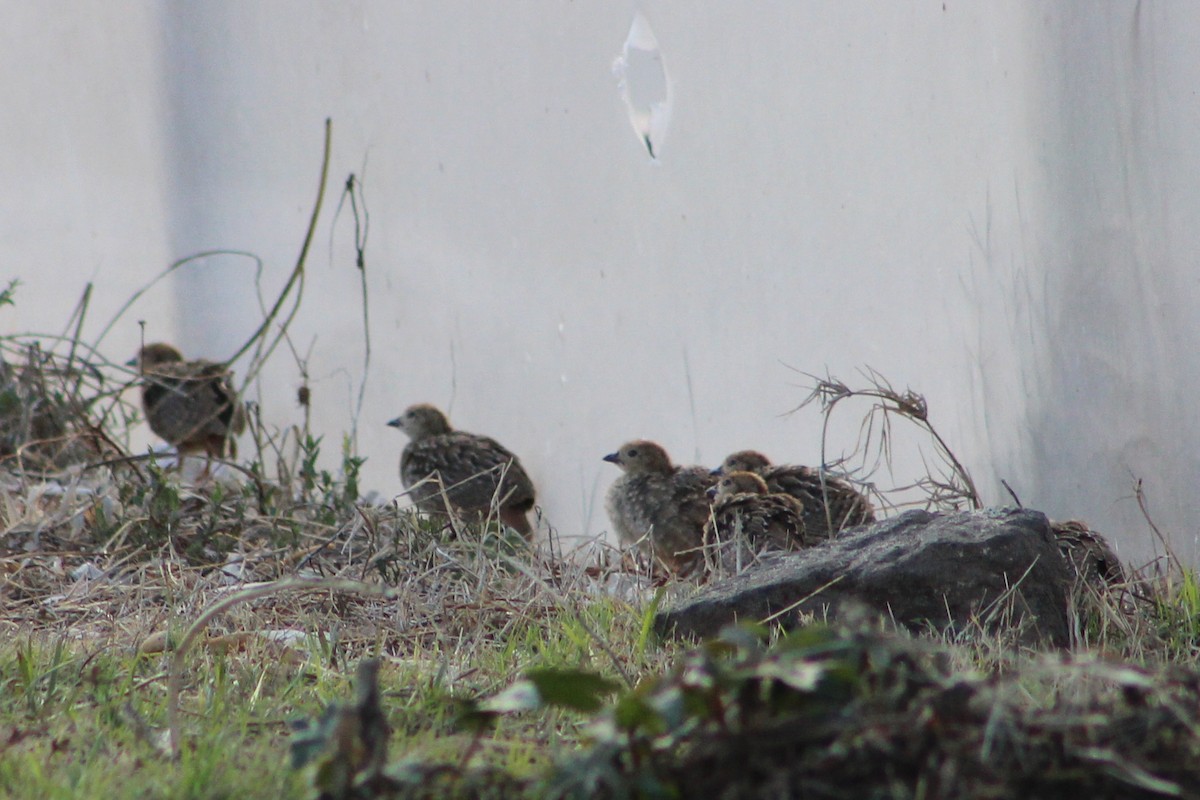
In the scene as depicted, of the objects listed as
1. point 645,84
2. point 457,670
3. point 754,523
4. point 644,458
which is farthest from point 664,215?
point 457,670

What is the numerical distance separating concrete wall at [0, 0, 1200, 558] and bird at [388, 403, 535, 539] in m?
0.44

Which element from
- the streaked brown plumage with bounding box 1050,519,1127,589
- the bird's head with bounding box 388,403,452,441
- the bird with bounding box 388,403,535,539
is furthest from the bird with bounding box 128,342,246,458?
the streaked brown plumage with bounding box 1050,519,1127,589

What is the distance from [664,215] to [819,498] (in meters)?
1.63

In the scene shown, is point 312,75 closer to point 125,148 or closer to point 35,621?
point 125,148

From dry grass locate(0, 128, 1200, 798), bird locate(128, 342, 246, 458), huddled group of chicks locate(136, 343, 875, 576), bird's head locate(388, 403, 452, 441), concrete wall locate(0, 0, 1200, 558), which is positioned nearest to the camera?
dry grass locate(0, 128, 1200, 798)

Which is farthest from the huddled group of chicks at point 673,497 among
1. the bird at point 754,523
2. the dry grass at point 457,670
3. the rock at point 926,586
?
the rock at point 926,586

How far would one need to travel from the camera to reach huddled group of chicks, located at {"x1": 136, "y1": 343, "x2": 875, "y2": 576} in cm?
471

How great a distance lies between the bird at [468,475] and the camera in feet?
19.8

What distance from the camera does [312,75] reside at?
324 inches


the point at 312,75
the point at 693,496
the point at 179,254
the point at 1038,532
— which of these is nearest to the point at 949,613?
the point at 1038,532

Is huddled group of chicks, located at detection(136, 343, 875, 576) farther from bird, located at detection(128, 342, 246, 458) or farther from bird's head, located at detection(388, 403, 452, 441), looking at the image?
Answer: bird, located at detection(128, 342, 246, 458)

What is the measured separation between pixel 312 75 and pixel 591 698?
6.94m

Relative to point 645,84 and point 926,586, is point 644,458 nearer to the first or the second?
point 645,84

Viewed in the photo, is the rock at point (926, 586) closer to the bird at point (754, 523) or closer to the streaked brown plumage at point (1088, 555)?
the streaked brown plumage at point (1088, 555)
